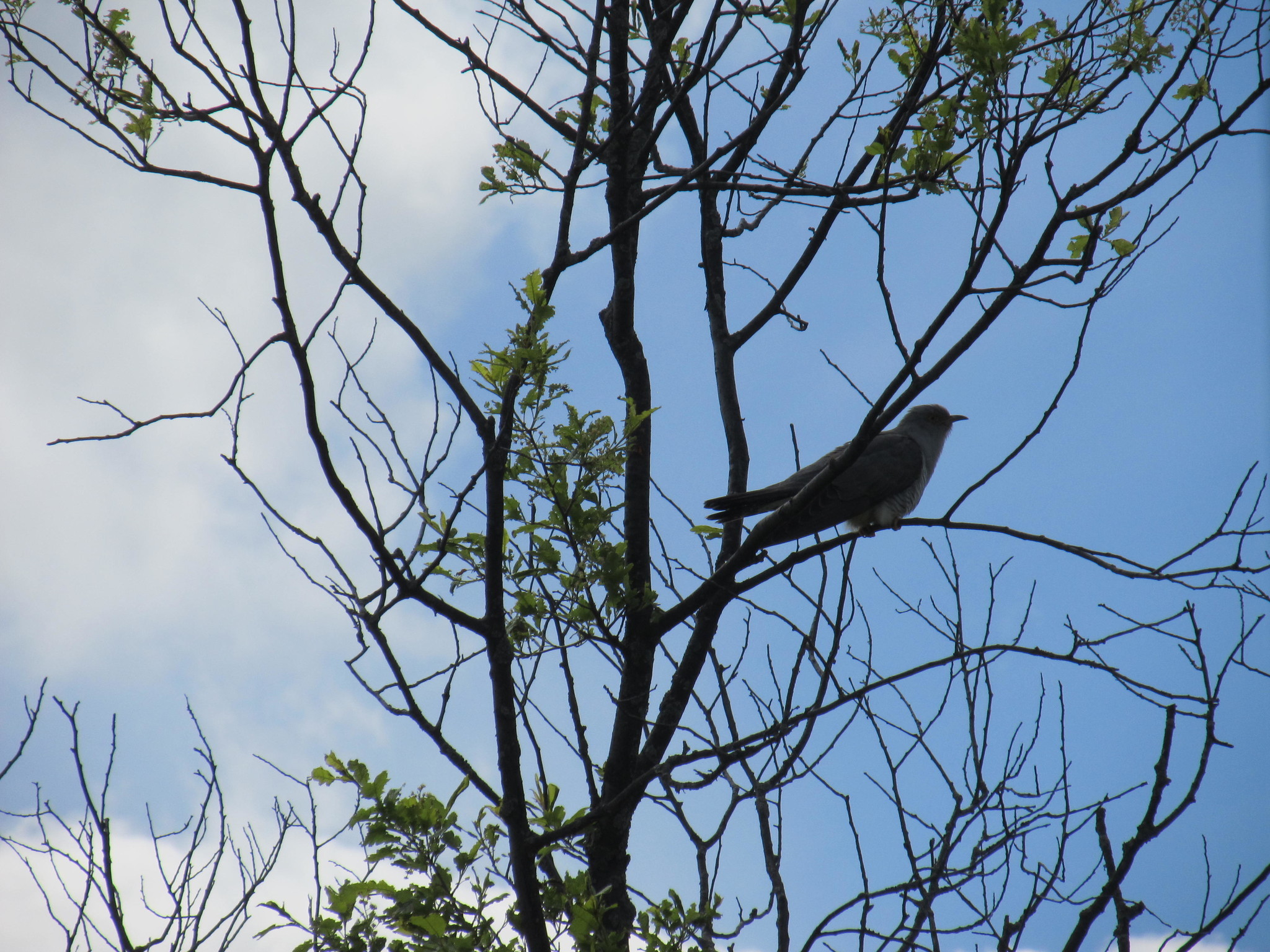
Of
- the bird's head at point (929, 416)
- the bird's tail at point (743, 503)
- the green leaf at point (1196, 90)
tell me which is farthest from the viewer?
the bird's head at point (929, 416)

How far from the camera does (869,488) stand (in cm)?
Result: 536

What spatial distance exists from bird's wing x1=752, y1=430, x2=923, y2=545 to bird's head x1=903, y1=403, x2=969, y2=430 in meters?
0.41

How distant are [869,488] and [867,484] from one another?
4cm

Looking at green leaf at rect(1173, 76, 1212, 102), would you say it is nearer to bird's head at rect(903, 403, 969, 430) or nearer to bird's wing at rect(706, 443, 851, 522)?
bird's wing at rect(706, 443, 851, 522)

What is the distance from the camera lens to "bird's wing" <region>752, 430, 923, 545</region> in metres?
4.41

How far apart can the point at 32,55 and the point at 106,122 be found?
37 cm

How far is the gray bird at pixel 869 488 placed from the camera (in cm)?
429

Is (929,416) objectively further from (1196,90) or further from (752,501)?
(1196,90)

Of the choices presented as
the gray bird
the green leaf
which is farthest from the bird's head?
the green leaf

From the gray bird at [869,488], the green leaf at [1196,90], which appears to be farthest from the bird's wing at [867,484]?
the green leaf at [1196,90]

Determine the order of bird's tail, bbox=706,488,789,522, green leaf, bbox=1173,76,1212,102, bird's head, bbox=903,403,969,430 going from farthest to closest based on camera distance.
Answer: bird's head, bbox=903,403,969,430 → bird's tail, bbox=706,488,789,522 → green leaf, bbox=1173,76,1212,102

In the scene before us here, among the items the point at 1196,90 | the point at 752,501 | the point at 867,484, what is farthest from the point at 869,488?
the point at 1196,90

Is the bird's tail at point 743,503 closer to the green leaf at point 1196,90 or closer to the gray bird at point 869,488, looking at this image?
the gray bird at point 869,488

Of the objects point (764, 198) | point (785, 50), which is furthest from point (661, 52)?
point (764, 198)
